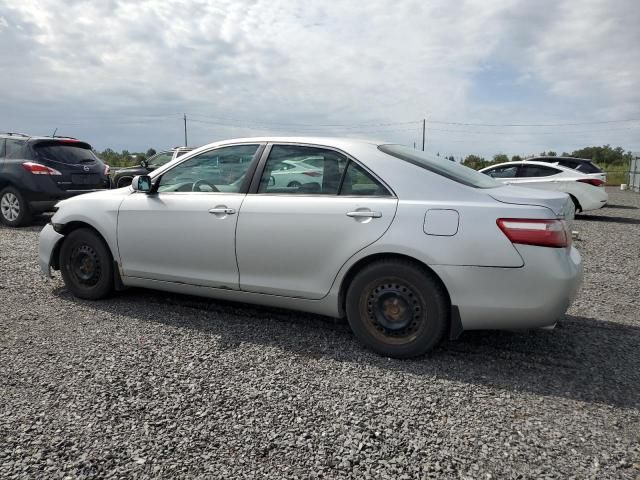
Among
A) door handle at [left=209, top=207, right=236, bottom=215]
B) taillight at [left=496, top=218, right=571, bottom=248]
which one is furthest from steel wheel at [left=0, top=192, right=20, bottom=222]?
taillight at [left=496, top=218, right=571, bottom=248]

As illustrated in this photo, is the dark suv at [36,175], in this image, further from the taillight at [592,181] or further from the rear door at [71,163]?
the taillight at [592,181]

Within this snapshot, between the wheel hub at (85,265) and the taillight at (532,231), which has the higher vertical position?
Answer: the taillight at (532,231)

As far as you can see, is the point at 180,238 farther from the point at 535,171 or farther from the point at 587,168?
the point at 587,168

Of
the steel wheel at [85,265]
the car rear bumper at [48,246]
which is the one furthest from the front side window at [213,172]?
the car rear bumper at [48,246]

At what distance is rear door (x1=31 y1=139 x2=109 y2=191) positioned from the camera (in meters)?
9.38

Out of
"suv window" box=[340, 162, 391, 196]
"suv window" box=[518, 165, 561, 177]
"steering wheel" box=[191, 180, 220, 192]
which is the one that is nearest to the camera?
"suv window" box=[340, 162, 391, 196]

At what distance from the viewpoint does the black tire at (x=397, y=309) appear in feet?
10.9

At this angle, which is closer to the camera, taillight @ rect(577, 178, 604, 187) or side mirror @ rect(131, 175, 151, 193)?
side mirror @ rect(131, 175, 151, 193)

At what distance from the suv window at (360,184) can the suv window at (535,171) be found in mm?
10054

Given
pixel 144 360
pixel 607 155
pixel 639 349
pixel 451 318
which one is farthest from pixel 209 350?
pixel 607 155

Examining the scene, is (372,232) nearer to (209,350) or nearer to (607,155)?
(209,350)

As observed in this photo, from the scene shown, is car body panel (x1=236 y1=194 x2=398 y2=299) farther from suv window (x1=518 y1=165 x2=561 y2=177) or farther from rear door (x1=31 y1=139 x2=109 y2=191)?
suv window (x1=518 y1=165 x2=561 y2=177)

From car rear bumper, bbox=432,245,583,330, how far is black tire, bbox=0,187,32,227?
8.75m

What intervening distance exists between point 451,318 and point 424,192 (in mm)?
867
